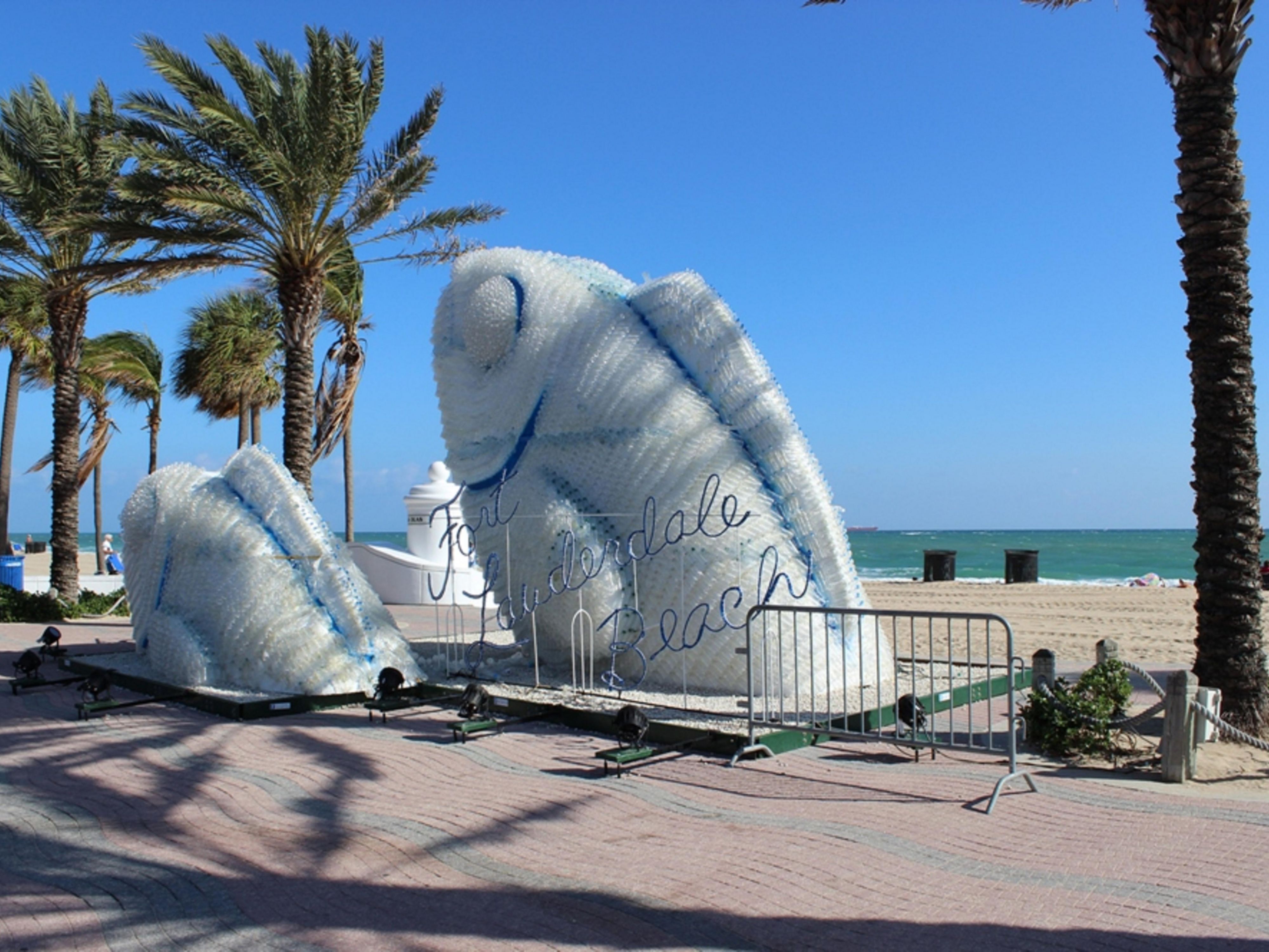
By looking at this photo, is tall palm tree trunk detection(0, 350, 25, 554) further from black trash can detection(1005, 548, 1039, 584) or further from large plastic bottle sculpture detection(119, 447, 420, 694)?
black trash can detection(1005, 548, 1039, 584)

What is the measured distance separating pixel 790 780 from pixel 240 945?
11.5ft

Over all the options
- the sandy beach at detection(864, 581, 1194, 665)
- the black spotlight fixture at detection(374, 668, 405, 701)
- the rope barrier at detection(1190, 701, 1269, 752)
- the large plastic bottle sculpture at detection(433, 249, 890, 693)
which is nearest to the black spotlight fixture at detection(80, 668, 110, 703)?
the black spotlight fixture at detection(374, 668, 405, 701)

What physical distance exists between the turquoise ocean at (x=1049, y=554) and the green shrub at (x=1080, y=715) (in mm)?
9500

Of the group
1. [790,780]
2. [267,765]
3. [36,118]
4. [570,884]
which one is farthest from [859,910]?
[36,118]

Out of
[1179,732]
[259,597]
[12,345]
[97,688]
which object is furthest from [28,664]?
[12,345]

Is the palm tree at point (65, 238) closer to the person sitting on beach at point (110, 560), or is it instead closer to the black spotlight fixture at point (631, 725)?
the black spotlight fixture at point (631, 725)

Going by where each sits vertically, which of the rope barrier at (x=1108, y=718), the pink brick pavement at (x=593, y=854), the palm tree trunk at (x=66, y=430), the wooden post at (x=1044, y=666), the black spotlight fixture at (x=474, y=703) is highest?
the palm tree trunk at (x=66, y=430)

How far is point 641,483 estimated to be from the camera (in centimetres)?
956

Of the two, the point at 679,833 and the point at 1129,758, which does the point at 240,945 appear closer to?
the point at 679,833

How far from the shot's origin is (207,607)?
10156 millimetres

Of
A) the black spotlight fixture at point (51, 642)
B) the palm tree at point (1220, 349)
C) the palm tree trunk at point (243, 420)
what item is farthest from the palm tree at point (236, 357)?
the palm tree at point (1220, 349)

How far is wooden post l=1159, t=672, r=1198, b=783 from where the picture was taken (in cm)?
640

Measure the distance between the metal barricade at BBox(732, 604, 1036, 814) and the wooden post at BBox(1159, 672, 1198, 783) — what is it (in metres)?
0.87

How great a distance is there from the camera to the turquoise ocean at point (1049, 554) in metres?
49.2
